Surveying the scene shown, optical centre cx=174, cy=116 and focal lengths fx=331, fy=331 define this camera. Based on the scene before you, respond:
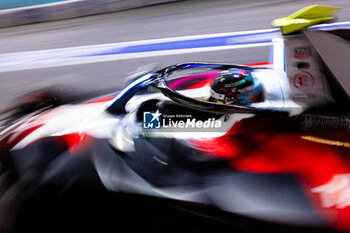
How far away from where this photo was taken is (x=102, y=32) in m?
5.28

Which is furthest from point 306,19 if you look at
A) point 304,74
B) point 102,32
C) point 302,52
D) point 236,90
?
point 102,32

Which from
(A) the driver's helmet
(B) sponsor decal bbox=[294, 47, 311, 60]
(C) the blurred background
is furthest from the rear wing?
(C) the blurred background

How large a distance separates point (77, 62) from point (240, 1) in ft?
9.20

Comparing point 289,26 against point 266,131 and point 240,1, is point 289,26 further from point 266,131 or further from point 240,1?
point 240,1

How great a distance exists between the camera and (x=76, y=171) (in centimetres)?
175

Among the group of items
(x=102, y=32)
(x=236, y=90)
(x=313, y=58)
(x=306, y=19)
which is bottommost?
(x=102, y=32)

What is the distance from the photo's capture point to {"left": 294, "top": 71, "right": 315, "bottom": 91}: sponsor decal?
1.51m

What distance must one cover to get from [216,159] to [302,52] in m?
0.65

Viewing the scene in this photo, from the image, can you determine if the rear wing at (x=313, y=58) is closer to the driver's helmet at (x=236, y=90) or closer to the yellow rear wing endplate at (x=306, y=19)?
the yellow rear wing endplate at (x=306, y=19)

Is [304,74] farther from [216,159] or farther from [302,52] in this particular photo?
[216,159]

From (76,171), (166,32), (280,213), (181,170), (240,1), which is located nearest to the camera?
(280,213)

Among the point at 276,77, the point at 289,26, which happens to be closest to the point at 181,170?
the point at 276,77

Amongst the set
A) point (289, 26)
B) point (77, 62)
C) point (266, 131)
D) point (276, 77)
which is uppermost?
point (289, 26)

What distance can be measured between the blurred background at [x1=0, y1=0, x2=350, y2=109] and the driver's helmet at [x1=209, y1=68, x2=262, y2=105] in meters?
1.52
